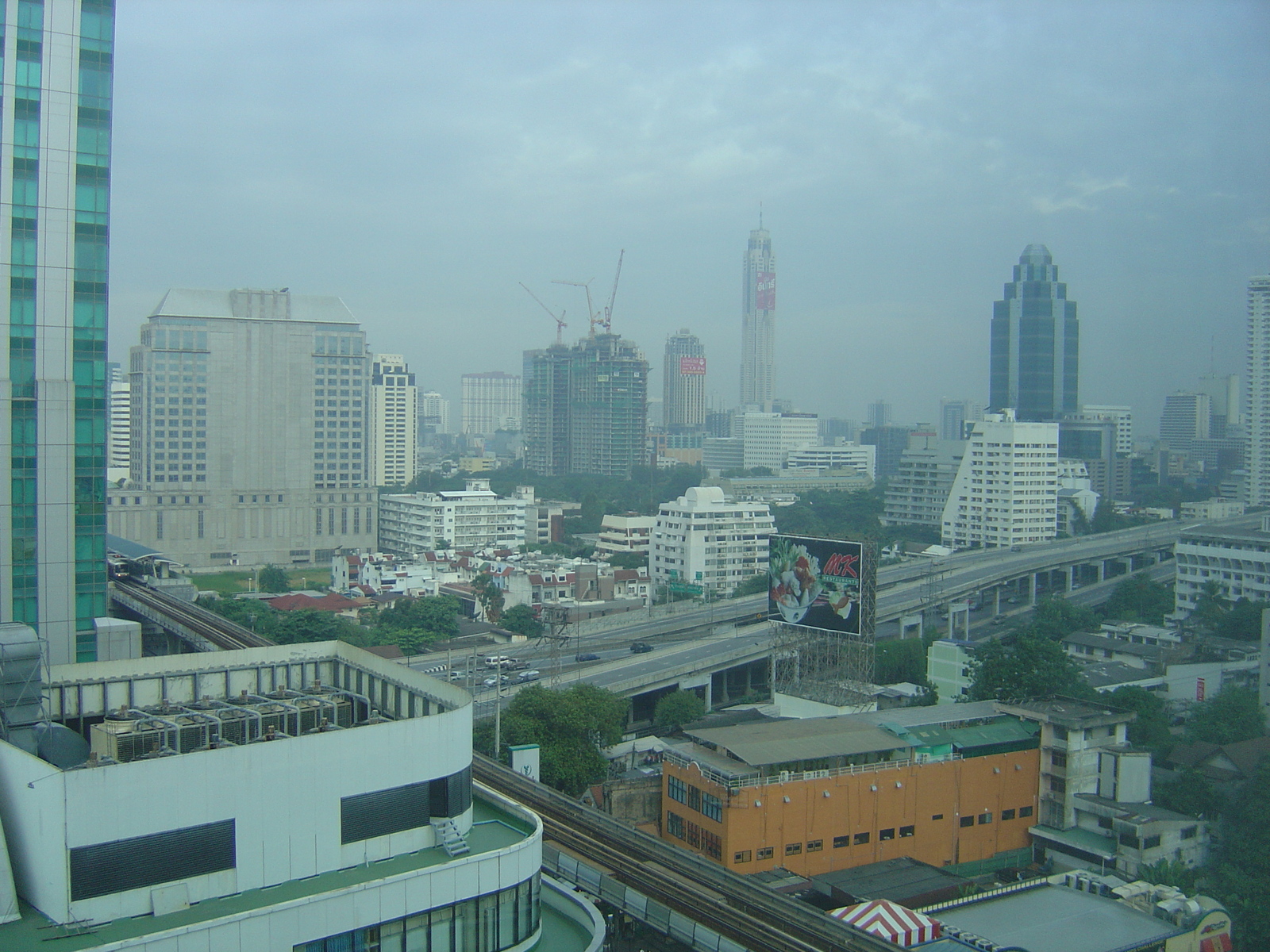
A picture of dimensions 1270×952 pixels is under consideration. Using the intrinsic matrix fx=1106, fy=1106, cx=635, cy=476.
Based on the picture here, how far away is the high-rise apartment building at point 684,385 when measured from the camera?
68.8m

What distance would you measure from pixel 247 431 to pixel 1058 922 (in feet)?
79.6

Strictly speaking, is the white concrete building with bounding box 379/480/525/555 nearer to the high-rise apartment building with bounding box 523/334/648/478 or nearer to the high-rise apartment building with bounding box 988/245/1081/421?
the high-rise apartment building with bounding box 523/334/648/478

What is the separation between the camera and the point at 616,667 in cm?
1427

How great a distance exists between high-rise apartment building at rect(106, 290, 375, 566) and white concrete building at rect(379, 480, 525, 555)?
7.35ft

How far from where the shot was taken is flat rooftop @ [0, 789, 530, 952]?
3.47m

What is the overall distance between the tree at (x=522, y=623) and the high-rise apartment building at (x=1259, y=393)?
19738mm

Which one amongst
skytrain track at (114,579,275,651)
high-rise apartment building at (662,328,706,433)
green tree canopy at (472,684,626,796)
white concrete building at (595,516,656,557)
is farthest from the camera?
high-rise apartment building at (662,328,706,433)

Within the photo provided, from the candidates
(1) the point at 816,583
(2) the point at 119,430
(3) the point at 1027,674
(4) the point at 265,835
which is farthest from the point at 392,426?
(4) the point at 265,835

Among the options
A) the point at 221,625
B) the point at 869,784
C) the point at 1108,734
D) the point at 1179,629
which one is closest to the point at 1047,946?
the point at 869,784

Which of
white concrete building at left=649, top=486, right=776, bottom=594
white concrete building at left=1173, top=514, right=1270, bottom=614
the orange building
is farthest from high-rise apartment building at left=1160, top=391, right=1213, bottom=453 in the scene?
the orange building

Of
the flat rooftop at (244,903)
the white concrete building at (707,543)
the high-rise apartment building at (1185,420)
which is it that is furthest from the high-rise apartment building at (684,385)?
the flat rooftop at (244,903)

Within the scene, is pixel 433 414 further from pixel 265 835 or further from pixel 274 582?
pixel 265 835

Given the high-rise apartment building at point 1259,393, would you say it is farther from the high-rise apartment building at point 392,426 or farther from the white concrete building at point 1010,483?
the high-rise apartment building at point 392,426

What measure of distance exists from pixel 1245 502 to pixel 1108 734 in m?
24.0
